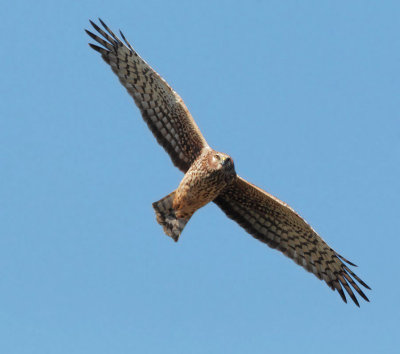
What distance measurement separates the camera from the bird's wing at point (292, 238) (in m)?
12.8

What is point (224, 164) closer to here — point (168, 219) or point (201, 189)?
point (201, 189)

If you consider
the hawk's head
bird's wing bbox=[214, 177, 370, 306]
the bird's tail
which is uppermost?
bird's wing bbox=[214, 177, 370, 306]

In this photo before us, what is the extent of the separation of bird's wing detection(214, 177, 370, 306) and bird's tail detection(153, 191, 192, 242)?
0.77m

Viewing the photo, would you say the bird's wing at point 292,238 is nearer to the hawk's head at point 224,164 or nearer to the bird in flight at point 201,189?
the bird in flight at point 201,189

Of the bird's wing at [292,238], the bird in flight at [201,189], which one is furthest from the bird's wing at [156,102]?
the bird's wing at [292,238]

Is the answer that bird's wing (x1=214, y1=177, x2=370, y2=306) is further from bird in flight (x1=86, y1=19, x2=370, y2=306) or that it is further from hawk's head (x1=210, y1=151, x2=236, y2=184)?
hawk's head (x1=210, y1=151, x2=236, y2=184)

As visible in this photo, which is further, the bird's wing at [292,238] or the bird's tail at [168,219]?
the bird's wing at [292,238]

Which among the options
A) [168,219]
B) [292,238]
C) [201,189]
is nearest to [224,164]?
[201,189]

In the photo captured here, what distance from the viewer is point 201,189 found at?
1169 centimetres

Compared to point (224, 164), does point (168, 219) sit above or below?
below

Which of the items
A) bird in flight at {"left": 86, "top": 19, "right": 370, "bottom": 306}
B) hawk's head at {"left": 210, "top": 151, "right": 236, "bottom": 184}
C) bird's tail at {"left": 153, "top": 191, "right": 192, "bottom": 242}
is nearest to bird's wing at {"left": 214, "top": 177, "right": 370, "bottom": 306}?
bird in flight at {"left": 86, "top": 19, "right": 370, "bottom": 306}

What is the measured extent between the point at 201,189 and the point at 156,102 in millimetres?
1422

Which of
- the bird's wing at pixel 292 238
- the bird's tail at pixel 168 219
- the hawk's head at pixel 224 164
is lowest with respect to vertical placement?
the bird's tail at pixel 168 219

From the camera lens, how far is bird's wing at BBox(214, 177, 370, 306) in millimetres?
12773
